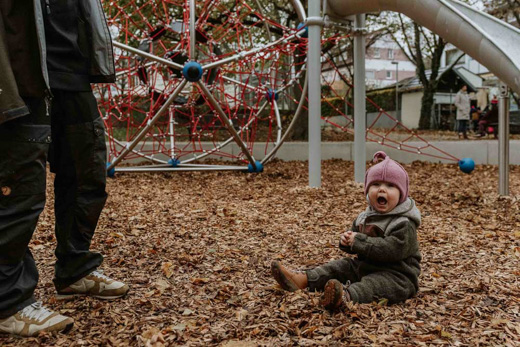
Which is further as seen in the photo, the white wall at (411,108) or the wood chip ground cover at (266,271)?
the white wall at (411,108)

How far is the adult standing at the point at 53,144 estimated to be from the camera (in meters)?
1.78

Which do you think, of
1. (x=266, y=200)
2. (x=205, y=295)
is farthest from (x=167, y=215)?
(x=205, y=295)

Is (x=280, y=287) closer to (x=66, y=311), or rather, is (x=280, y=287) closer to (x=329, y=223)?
(x=66, y=311)

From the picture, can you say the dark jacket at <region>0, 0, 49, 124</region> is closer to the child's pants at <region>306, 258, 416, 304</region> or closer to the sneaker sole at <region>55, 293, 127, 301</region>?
the sneaker sole at <region>55, 293, 127, 301</region>

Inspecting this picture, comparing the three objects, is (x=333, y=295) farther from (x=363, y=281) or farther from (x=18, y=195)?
(x=18, y=195)

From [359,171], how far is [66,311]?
407 centimetres

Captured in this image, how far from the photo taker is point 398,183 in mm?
2207

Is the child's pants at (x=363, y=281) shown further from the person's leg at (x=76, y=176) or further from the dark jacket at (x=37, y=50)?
the dark jacket at (x=37, y=50)

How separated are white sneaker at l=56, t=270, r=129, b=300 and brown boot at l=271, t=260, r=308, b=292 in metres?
0.71

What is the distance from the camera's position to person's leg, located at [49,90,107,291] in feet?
6.75

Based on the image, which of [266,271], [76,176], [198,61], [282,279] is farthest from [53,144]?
[198,61]

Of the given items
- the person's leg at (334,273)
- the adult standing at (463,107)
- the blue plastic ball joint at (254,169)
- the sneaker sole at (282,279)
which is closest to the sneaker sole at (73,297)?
the sneaker sole at (282,279)

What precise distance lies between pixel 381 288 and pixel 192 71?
4.02 meters

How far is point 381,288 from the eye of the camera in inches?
85.0
